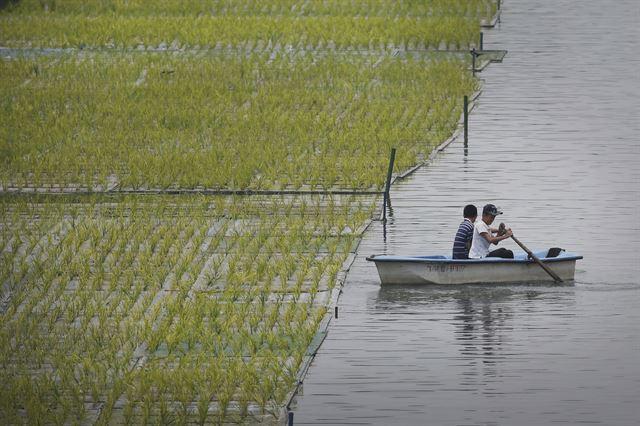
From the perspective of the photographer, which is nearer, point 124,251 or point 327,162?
point 124,251

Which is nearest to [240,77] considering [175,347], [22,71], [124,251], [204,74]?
[204,74]

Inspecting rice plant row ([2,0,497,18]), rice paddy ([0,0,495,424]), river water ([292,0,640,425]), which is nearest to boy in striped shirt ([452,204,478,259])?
river water ([292,0,640,425])

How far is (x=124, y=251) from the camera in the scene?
1842 centimetres

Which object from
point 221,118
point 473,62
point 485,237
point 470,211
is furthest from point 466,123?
point 485,237

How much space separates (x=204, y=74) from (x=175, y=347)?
17624 mm

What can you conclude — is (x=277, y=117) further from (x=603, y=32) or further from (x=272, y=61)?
(x=603, y=32)

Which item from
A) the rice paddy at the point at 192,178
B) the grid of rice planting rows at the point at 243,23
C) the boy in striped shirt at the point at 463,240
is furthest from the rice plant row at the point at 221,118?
the boy in striped shirt at the point at 463,240

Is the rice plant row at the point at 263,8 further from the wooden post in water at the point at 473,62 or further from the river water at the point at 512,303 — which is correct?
the river water at the point at 512,303

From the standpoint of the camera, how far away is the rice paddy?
1377cm

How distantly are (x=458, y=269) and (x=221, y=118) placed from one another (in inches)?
455

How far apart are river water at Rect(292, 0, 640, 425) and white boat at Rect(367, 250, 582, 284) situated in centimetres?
11

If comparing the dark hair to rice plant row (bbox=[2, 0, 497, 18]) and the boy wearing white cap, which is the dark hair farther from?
rice plant row (bbox=[2, 0, 497, 18])

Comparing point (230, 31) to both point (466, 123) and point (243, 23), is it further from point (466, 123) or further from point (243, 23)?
point (466, 123)

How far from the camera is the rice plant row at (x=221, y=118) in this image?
23188 mm
